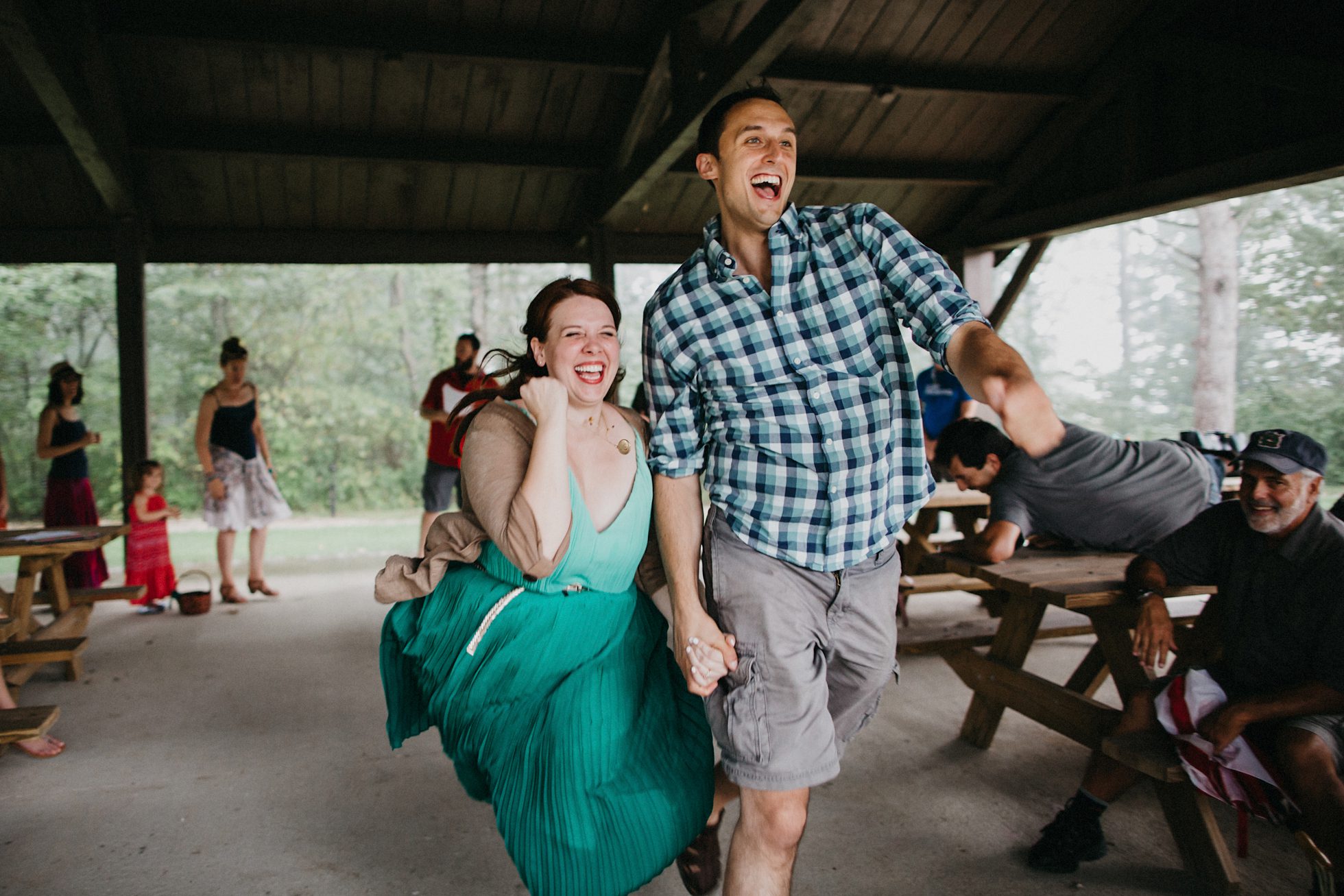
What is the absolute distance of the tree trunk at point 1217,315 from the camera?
533 inches

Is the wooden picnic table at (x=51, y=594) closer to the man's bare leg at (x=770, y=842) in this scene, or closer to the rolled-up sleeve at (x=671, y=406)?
the rolled-up sleeve at (x=671, y=406)

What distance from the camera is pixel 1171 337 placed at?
2325 cm

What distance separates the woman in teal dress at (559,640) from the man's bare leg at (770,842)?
23 centimetres

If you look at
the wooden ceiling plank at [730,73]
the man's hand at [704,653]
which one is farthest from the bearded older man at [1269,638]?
the wooden ceiling plank at [730,73]

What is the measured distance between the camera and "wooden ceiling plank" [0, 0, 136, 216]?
155 inches

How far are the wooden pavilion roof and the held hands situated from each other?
9.06 ft

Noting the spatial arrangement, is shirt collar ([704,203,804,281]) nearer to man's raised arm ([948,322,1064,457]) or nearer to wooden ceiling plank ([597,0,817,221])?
man's raised arm ([948,322,1064,457])

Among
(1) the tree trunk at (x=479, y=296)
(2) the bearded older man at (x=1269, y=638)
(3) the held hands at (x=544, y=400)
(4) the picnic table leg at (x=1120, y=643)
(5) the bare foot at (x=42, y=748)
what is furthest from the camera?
(1) the tree trunk at (x=479, y=296)

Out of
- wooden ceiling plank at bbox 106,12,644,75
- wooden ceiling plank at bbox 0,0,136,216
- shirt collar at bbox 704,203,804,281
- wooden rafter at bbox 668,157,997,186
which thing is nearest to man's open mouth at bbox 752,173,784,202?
shirt collar at bbox 704,203,804,281

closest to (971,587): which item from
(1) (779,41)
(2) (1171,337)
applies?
(1) (779,41)

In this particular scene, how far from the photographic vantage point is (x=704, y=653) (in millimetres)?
1855

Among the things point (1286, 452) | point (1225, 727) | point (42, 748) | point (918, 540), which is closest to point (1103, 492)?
point (1286, 452)

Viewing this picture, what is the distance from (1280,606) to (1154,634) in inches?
16.2

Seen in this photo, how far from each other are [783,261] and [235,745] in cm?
309
